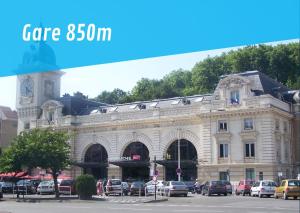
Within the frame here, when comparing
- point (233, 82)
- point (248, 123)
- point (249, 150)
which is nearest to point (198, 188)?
point (249, 150)

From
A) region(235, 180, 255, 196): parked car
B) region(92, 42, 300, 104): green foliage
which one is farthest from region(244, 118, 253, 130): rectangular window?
region(92, 42, 300, 104): green foliage

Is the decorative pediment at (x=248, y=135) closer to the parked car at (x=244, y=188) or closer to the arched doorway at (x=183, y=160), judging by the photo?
the arched doorway at (x=183, y=160)

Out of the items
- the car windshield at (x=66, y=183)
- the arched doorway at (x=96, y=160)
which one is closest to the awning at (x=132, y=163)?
the arched doorway at (x=96, y=160)

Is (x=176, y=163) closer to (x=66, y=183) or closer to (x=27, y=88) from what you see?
(x=66, y=183)

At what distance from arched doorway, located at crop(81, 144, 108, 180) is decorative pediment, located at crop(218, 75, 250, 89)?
63.5 ft

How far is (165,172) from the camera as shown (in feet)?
200

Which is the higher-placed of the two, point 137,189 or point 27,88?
point 27,88

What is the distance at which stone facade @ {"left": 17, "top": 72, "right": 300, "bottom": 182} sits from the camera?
5438 centimetres

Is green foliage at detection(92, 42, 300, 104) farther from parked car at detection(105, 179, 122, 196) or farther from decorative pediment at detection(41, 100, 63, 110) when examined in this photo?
parked car at detection(105, 179, 122, 196)

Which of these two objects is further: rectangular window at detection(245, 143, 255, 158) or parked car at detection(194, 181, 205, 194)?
rectangular window at detection(245, 143, 255, 158)

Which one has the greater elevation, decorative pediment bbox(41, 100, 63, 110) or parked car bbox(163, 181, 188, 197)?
decorative pediment bbox(41, 100, 63, 110)

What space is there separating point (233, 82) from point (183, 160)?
432 inches

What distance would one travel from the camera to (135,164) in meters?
61.9

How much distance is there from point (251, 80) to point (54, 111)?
29.1 m
